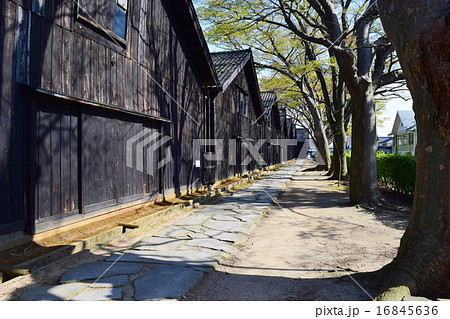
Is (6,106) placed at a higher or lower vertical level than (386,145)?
lower

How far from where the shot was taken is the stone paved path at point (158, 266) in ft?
11.1

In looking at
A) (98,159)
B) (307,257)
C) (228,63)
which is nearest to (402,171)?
(307,257)

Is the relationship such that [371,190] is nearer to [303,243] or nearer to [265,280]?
[303,243]

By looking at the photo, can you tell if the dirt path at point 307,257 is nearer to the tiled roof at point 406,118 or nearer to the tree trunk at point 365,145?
the tree trunk at point 365,145

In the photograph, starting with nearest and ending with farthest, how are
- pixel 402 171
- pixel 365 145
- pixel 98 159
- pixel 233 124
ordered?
1. pixel 98 159
2. pixel 365 145
3. pixel 402 171
4. pixel 233 124

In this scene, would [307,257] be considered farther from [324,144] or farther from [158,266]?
[324,144]

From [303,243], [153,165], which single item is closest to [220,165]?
[153,165]

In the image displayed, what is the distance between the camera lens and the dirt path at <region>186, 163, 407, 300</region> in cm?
353

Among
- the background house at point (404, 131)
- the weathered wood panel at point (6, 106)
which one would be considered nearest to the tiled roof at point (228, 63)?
the weathered wood panel at point (6, 106)

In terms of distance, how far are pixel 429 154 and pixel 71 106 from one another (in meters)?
5.43

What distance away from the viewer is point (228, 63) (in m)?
15.6

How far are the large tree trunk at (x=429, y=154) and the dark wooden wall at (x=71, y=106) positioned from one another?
4854mm

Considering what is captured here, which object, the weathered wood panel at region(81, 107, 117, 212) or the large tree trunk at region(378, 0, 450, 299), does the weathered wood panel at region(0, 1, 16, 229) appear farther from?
the large tree trunk at region(378, 0, 450, 299)

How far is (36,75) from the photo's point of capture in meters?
4.79
